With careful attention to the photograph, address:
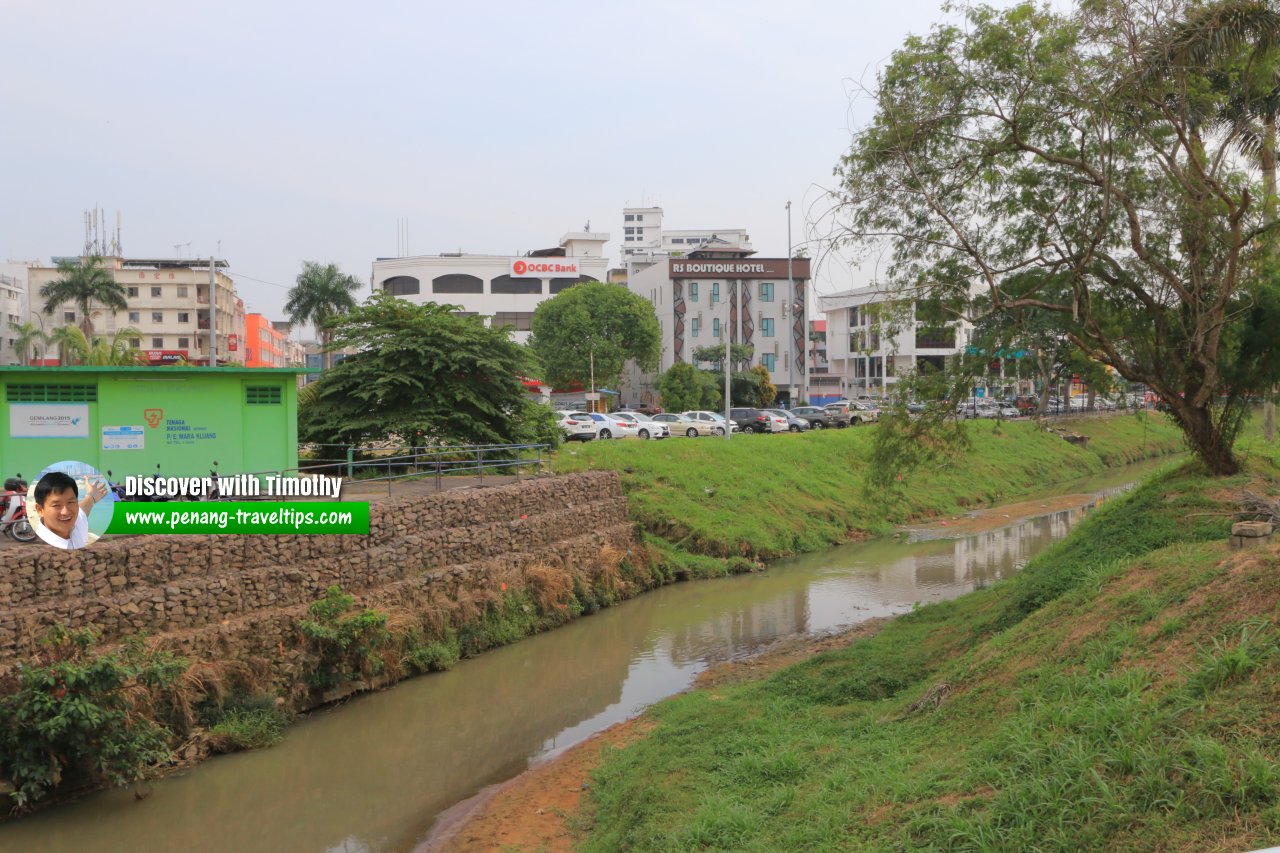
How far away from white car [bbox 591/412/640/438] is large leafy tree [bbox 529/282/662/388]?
21.3 m

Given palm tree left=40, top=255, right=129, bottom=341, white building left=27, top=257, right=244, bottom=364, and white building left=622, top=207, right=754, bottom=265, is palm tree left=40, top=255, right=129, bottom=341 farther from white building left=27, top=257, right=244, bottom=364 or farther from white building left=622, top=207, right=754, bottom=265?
white building left=622, top=207, right=754, bottom=265

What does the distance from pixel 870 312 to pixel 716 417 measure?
3377 cm

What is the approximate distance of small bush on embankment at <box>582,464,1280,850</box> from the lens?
6891 mm

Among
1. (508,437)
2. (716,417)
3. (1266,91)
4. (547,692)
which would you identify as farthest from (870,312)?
(716,417)

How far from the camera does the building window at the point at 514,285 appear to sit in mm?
84688

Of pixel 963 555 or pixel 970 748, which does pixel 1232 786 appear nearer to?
pixel 970 748

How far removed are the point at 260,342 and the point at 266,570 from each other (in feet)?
296

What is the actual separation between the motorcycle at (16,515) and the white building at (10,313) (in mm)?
61161

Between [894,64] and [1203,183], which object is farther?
[894,64]

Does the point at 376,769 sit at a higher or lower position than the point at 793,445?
lower

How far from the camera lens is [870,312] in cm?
1947

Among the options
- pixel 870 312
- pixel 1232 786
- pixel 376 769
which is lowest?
pixel 376 769

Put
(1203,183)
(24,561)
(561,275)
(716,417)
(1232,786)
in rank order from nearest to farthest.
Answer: (1232,786), (24,561), (1203,183), (716,417), (561,275)

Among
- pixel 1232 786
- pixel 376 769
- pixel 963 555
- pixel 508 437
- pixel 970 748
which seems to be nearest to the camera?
pixel 1232 786
